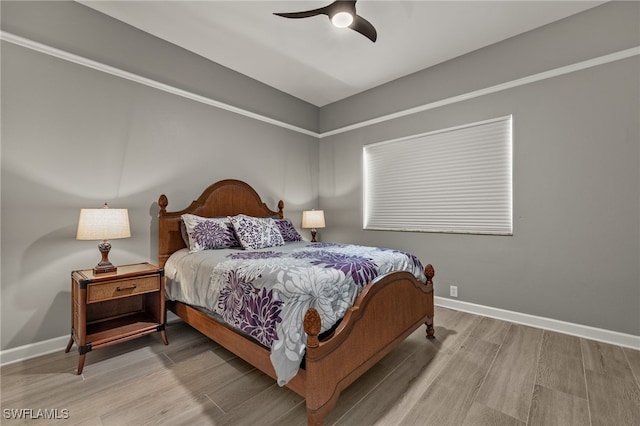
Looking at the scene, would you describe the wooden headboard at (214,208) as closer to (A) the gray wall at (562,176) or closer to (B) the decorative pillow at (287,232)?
(B) the decorative pillow at (287,232)

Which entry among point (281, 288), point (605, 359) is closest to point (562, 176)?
point (605, 359)

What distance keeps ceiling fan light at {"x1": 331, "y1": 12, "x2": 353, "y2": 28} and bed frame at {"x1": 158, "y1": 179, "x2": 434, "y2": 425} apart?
190cm

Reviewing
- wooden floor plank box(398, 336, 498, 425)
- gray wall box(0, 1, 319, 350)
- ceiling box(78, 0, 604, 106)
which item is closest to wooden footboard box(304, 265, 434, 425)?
wooden floor plank box(398, 336, 498, 425)

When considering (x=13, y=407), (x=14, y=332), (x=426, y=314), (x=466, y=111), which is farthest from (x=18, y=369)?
(x=466, y=111)

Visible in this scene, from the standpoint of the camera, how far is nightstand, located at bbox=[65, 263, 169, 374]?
202 centimetres

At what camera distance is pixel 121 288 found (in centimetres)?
216

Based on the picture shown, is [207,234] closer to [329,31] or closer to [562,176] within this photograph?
[329,31]

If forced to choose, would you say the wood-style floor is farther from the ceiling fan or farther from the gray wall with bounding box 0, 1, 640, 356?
the ceiling fan

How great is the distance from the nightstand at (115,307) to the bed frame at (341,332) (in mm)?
237

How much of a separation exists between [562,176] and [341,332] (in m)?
2.60

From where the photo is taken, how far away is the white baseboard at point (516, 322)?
7.06 ft

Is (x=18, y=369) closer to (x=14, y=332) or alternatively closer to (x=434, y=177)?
(x=14, y=332)

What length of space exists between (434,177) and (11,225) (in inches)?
158

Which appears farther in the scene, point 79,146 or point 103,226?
point 79,146
